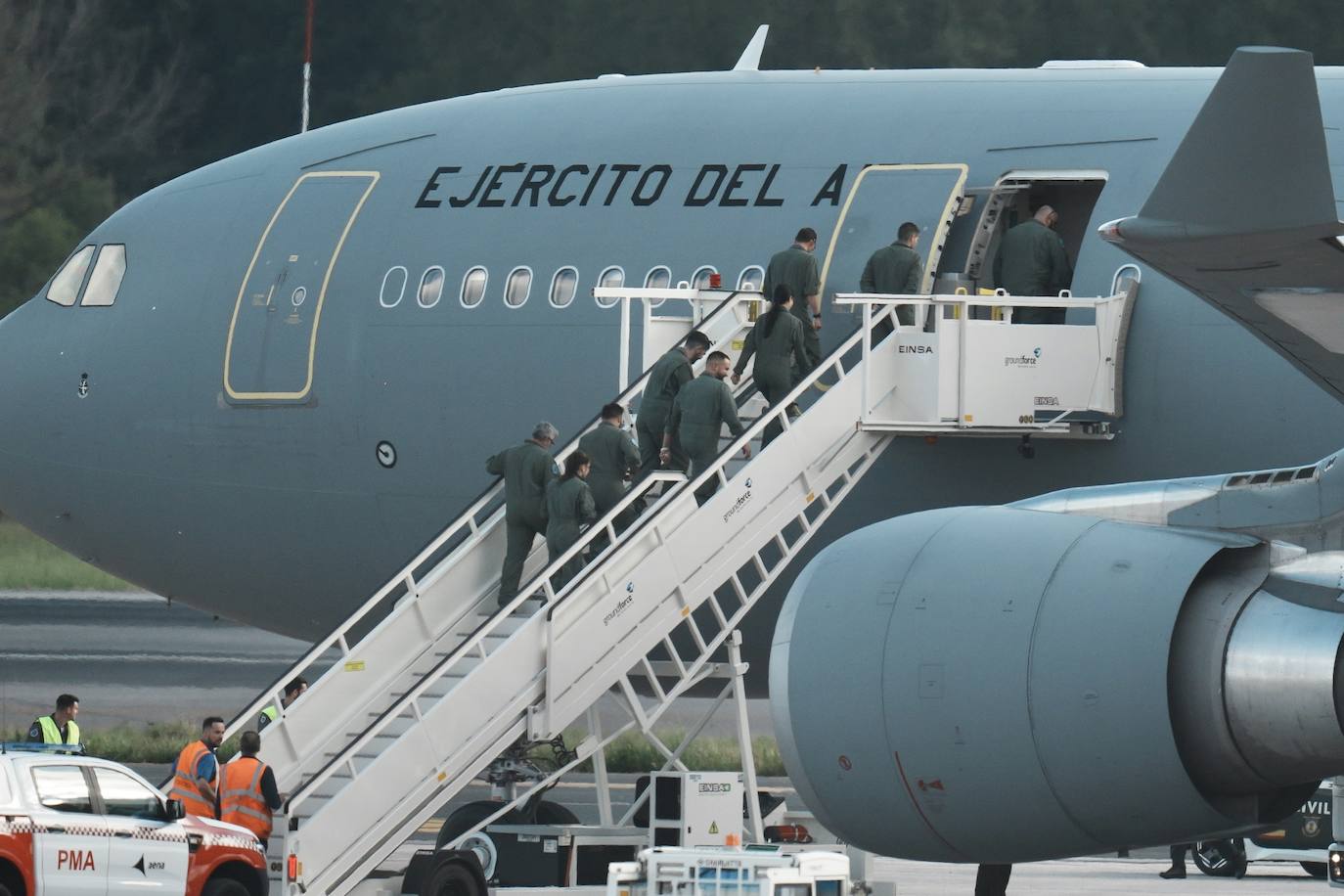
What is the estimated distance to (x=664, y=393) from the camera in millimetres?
17922

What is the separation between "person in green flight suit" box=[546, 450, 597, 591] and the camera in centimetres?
1756

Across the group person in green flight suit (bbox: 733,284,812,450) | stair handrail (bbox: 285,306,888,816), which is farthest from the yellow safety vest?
person in green flight suit (bbox: 733,284,812,450)

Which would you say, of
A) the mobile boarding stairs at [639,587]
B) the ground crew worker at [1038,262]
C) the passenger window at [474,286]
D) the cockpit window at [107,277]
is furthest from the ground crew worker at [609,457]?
the cockpit window at [107,277]

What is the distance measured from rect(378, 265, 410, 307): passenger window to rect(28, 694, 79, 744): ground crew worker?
4.39m

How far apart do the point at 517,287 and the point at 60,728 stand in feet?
18.5

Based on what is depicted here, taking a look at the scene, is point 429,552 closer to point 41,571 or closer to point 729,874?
point 729,874

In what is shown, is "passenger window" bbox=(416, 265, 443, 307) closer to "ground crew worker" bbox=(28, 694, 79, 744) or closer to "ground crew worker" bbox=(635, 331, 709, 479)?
"ground crew worker" bbox=(635, 331, 709, 479)

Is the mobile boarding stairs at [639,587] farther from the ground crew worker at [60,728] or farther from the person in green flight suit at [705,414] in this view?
the ground crew worker at [60,728]

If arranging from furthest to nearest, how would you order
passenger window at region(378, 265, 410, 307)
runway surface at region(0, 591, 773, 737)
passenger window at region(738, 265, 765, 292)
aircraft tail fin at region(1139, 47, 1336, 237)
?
runway surface at region(0, 591, 773, 737) → passenger window at region(378, 265, 410, 307) → passenger window at region(738, 265, 765, 292) → aircraft tail fin at region(1139, 47, 1336, 237)

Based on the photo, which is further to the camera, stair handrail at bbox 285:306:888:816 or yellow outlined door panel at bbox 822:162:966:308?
yellow outlined door panel at bbox 822:162:966:308

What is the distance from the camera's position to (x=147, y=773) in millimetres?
30984

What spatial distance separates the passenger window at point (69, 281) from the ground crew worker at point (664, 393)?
21.8 feet

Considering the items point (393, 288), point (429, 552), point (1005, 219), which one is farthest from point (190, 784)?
point (1005, 219)

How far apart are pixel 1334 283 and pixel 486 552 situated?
9984mm
